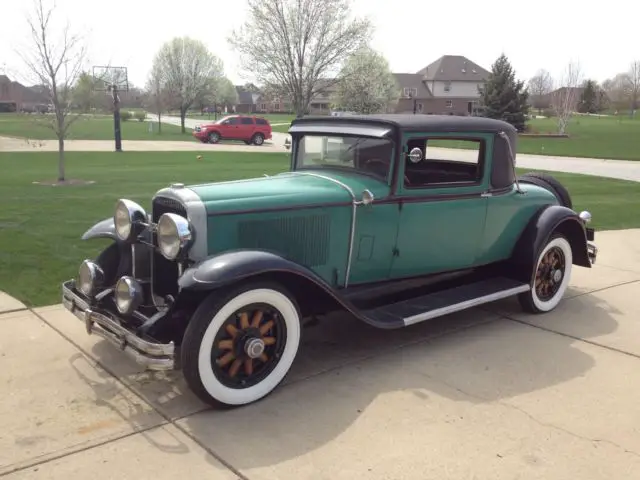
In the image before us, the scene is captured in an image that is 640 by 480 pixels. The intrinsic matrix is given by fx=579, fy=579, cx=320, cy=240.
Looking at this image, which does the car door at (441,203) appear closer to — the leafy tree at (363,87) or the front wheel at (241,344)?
the front wheel at (241,344)

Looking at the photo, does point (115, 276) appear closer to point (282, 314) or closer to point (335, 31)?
point (282, 314)

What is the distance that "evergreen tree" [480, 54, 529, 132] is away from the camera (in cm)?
3984

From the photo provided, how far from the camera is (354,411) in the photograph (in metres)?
3.27

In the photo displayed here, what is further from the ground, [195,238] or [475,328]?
[195,238]

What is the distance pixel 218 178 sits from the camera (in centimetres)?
1420

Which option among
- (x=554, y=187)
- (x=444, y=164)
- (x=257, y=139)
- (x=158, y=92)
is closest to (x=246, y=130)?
(x=257, y=139)

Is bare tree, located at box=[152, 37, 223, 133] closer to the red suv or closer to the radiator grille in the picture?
the red suv

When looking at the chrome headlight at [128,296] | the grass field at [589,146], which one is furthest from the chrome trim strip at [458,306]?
the grass field at [589,146]

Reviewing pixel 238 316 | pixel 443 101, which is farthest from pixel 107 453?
pixel 443 101

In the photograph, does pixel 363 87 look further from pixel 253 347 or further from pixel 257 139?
pixel 253 347

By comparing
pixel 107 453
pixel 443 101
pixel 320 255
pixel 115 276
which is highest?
pixel 443 101

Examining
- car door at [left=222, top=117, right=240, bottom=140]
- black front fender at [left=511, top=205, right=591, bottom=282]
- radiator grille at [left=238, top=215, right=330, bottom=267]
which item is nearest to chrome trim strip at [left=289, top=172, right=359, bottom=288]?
radiator grille at [left=238, top=215, right=330, bottom=267]

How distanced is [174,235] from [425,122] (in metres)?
1.98

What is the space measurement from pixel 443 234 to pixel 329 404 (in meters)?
1.71
